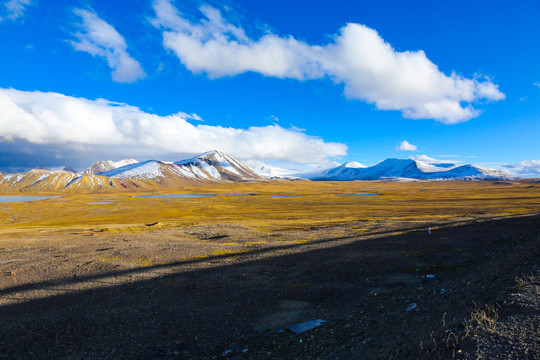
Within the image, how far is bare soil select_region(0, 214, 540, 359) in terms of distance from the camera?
35.9 feet

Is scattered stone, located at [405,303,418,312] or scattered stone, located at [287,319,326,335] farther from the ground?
scattered stone, located at [405,303,418,312]

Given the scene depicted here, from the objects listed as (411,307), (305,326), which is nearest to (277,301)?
(305,326)

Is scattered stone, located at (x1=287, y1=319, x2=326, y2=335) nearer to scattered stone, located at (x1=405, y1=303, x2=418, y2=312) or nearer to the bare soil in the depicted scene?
the bare soil

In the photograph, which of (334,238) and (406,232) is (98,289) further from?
(406,232)

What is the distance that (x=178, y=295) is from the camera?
2130 centimetres

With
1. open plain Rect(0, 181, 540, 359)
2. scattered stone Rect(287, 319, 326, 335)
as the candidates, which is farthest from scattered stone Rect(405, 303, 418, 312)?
scattered stone Rect(287, 319, 326, 335)

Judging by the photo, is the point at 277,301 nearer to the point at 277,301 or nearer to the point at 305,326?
the point at 277,301

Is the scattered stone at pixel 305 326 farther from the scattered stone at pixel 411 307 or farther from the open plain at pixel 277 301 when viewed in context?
the scattered stone at pixel 411 307

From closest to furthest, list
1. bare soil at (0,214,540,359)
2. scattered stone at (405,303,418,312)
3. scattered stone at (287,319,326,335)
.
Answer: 1. bare soil at (0,214,540,359)
2. scattered stone at (287,319,326,335)
3. scattered stone at (405,303,418,312)

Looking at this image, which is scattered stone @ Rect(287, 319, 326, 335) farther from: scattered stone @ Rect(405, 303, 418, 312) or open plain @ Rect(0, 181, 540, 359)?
scattered stone @ Rect(405, 303, 418, 312)

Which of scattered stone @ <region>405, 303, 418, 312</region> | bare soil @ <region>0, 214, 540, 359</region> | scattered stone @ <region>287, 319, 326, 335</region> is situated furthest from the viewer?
scattered stone @ <region>405, 303, 418, 312</region>

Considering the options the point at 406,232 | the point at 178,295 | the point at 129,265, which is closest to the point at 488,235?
the point at 406,232

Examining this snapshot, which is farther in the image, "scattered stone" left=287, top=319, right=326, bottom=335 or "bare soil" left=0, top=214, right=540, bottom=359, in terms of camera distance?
"scattered stone" left=287, top=319, right=326, bottom=335

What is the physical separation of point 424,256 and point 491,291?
17.7 meters
